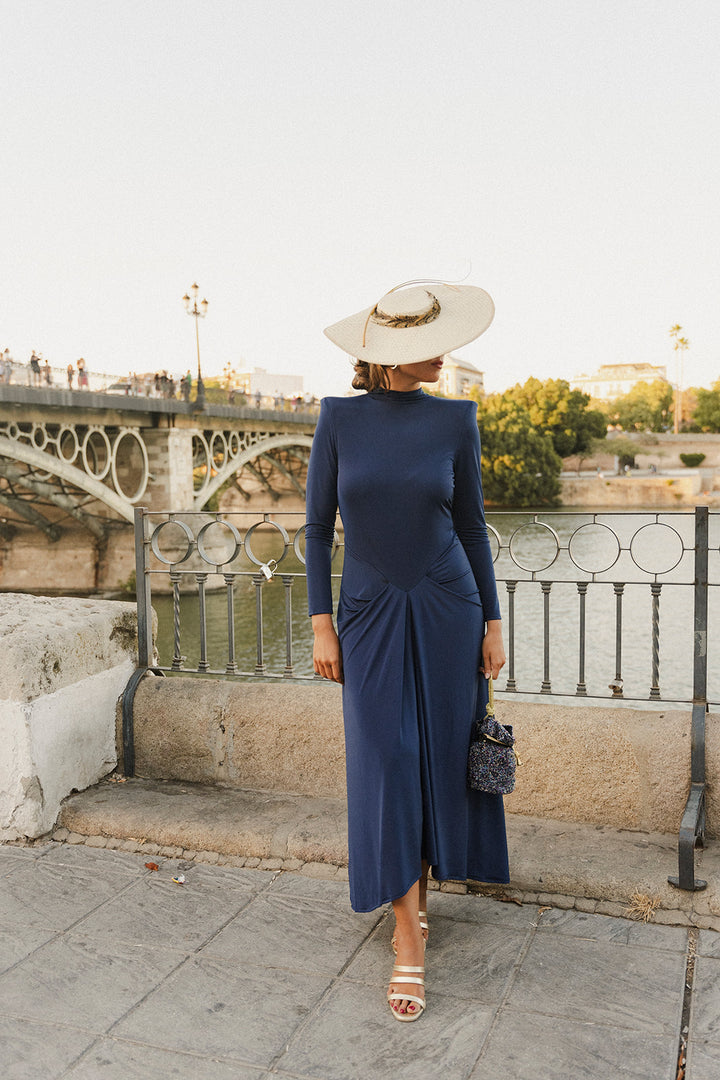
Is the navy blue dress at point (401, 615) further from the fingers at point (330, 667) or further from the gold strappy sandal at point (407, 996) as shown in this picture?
the gold strappy sandal at point (407, 996)

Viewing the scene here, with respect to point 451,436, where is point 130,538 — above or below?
below

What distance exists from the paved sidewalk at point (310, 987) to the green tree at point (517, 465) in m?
40.0

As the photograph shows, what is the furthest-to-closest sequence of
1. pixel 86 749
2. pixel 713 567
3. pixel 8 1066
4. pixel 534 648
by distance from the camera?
pixel 713 567 < pixel 534 648 < pixel 86 749 < pixel 8 1066

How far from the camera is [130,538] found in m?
23.6

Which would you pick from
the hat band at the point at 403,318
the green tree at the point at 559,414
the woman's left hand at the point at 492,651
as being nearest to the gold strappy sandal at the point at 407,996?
the woman's left hand at the point at 492,651

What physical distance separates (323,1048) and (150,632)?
195 centimetres

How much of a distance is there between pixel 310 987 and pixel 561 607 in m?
18.0

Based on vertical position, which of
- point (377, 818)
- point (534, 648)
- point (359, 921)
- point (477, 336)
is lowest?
point (534, 648)

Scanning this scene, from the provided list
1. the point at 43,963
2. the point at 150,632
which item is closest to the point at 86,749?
the point at 150,632

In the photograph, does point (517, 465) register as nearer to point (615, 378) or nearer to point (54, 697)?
point (54, 697)

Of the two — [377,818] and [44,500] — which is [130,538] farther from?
[377,818]

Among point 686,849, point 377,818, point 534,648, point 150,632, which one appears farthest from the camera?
point 534,648

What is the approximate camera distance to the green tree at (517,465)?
43.2 metres

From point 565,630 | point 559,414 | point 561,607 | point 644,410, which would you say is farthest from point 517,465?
point 644,410
